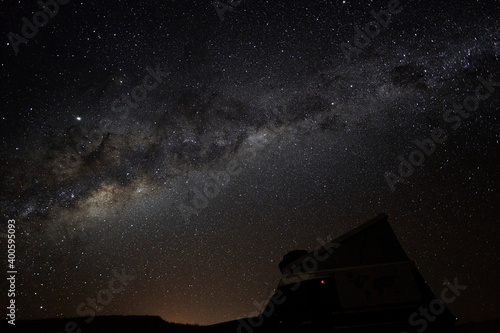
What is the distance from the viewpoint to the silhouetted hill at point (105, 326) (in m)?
21.8

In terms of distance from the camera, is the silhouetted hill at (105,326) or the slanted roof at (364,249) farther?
the silhouetted hill at (105,326)

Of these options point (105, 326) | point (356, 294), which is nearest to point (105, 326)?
point (105, 326)

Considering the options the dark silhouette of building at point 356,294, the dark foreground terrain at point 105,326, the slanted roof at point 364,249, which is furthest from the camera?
the dark foreground terrain at point 105,326

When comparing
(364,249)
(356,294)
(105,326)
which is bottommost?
(356,294)

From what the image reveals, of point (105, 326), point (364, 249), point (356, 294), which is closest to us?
point (356, 294)

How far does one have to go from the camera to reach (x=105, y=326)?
24047mm

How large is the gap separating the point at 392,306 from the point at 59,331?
81.4 feet

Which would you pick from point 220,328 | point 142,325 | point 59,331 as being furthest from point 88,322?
point 220,328

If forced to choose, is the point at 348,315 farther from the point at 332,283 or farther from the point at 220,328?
the point at 220,328

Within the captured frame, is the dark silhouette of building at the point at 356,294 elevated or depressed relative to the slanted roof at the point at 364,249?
depressed

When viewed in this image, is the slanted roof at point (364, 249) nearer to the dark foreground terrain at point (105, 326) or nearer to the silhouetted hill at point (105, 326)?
the dark foreground terrain at point (105, 326)

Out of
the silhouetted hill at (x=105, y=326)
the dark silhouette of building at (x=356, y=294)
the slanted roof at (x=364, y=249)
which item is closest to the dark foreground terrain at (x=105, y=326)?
the silhouetted hill at (x=105, y=326)

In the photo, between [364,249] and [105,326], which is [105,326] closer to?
[105,326]

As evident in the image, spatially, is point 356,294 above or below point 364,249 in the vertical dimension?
below
